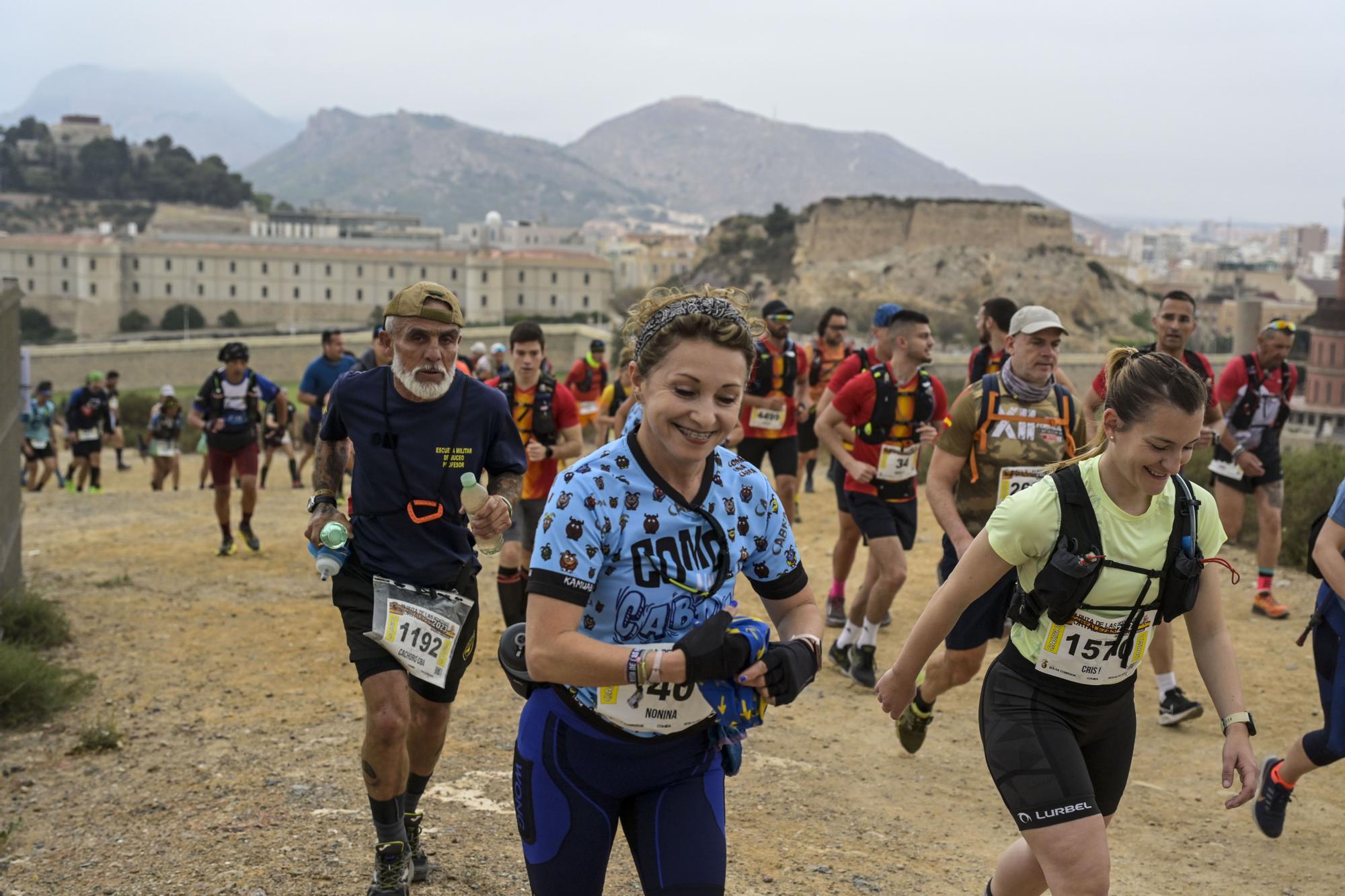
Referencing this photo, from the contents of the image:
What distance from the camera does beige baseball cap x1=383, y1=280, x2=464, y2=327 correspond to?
438 cm

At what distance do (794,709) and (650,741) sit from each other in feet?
14.1

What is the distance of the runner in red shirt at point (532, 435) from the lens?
7.52 metres

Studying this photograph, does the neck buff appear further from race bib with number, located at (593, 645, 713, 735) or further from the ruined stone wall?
the ruined stone wall

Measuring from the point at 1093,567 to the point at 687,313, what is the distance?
132 cm

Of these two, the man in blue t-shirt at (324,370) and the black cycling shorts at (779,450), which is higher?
the man in blue t-shirt at (324,370)

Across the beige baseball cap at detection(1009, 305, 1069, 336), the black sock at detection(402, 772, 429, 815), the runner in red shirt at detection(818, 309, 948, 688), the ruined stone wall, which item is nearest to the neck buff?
the beige baseball cap at detection(1009, 305, 1069, 336)

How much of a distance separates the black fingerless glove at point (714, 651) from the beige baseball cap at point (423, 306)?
204cm

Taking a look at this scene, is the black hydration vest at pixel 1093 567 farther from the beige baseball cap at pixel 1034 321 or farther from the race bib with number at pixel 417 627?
the beige baseball cap at pixel 1034 321

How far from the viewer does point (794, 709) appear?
701 cm

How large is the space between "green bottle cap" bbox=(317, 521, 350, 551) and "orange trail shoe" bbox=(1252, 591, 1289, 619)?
7323 millimetres

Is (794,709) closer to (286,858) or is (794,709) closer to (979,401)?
(979,401)

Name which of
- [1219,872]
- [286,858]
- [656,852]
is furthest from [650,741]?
[1219,872]

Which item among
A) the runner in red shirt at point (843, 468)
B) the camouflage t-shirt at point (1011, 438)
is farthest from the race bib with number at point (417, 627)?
the runner in red shirt at point (843, 468)

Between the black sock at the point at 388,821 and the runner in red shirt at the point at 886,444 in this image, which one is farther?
the runner in red shirt at the point at 886,444
